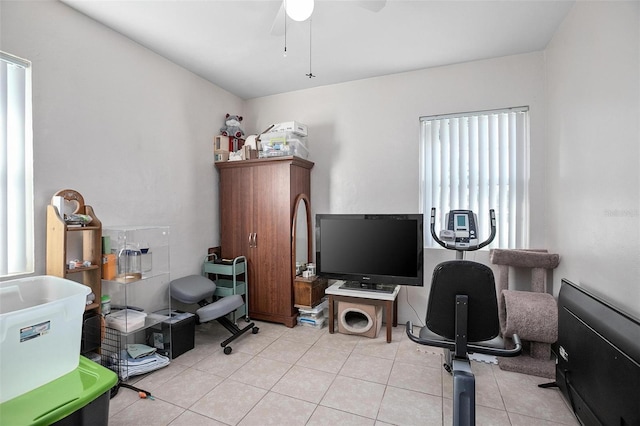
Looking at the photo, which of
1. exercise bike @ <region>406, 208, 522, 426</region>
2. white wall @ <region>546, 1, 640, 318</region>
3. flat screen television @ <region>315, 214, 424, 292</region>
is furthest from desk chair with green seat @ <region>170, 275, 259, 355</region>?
white wall @ <region>546, 1, 640, 318</region>

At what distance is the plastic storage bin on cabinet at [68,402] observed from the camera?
1.12 metres

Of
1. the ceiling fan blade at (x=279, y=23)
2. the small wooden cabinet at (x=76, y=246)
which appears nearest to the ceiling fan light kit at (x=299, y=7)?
the ceiling fan blade at (x=279, y=23)

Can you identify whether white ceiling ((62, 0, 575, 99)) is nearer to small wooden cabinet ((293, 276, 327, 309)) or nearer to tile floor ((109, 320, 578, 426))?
small wooden cabinet ((293, 276, 327, 309))

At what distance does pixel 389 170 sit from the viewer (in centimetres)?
329

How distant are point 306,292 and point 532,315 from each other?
1.99 m

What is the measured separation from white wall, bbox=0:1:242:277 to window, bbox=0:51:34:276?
0.05 meters

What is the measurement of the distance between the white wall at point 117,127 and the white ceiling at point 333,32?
207 millimetres

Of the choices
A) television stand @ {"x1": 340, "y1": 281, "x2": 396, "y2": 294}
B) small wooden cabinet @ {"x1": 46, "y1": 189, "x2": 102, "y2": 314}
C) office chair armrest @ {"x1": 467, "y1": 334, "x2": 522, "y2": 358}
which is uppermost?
small wooden cabinet @ {"x1": 46, "y1": 189, "x2": 102, "y2": 314}

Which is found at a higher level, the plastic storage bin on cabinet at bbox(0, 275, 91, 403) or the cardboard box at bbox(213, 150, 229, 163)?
the cardboard box at bbox(213, 150, 229, 163)

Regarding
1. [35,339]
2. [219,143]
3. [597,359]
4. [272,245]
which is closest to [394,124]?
[272,245]

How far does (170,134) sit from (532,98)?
3.53 m

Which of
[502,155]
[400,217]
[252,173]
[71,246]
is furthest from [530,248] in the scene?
[71,246]

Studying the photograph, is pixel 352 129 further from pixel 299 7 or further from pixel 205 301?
pixel 205 301

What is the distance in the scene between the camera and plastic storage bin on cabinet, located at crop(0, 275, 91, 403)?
46.6 inches
